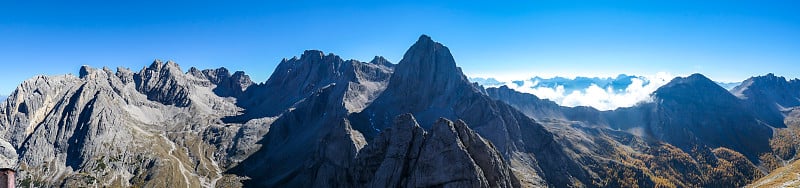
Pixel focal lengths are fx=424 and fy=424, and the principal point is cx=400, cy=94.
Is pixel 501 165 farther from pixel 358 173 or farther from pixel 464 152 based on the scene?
pixel 358 173

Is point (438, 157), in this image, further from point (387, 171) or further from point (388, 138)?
point (388, 138)

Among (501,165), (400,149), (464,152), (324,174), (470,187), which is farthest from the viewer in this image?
(324,174)

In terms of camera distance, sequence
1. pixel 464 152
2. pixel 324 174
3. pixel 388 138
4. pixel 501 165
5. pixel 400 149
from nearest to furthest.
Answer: pixel 464 152 < pixel 501 165 < pixel 400 149 < pixel 388 138 < pixel 324 174

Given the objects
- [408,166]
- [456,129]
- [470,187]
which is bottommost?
[470,187]

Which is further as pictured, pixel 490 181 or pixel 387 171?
pixel 387 171

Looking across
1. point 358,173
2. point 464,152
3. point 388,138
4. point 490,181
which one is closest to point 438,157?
point 464,152

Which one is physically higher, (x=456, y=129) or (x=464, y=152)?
(x=456, y=129)

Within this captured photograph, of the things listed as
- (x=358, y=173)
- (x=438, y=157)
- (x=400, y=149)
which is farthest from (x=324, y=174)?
(x=438, y=157)
